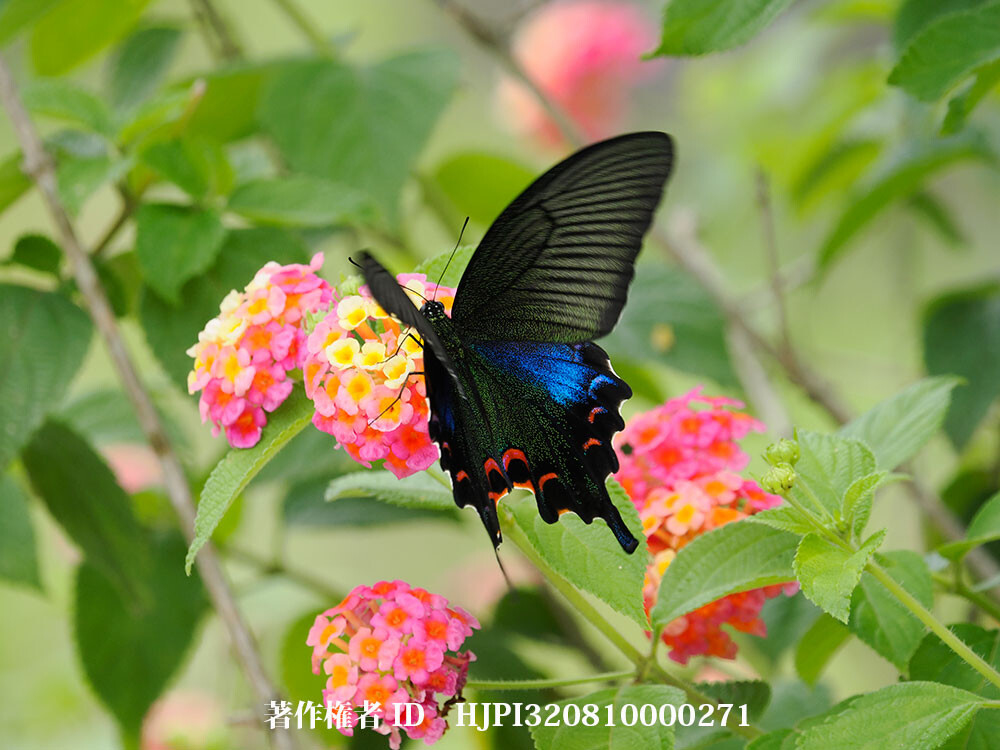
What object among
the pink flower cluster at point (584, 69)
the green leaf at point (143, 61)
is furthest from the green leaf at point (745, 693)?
the pink flower cluster at point (584, 69)

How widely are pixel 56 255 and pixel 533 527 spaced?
0.58m

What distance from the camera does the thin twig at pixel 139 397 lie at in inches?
26.7

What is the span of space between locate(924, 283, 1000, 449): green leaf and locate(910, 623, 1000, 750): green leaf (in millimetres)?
448

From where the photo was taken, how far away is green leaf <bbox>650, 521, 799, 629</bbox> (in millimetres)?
→ 593

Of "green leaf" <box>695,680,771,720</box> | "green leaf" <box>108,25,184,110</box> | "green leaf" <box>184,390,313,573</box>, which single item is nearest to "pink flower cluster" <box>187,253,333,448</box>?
"green leaf" <box>184,390,313,573</box>

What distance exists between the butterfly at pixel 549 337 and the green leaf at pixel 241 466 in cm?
9

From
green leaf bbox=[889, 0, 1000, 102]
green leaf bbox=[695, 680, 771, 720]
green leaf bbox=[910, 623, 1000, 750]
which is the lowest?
green leaf bbox=[695, 680, 771, 720]

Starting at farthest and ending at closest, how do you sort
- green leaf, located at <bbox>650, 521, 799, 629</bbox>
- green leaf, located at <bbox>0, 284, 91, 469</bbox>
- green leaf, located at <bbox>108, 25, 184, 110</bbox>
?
green leaf, located at <bbox>108, 25, 184, 110</bbox>, green leaf, located at <bbox>0, 284, 91, 469</bbox>, green leaf, located at <bbox>650, 521, 799, 629</bbox>

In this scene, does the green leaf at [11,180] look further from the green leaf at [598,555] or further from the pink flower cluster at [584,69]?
the pink flower cluster at [584,69]

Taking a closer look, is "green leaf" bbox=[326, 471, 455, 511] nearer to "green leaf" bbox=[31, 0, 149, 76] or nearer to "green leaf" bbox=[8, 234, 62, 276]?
"green leaf" bbox=[8, 234, 62, 276]

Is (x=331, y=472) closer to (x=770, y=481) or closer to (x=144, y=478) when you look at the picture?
(x=144, y=478)

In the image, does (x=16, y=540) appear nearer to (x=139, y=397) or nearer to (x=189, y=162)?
(x=139, y=397)

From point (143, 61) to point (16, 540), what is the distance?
642 mm

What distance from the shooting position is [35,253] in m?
0.92
